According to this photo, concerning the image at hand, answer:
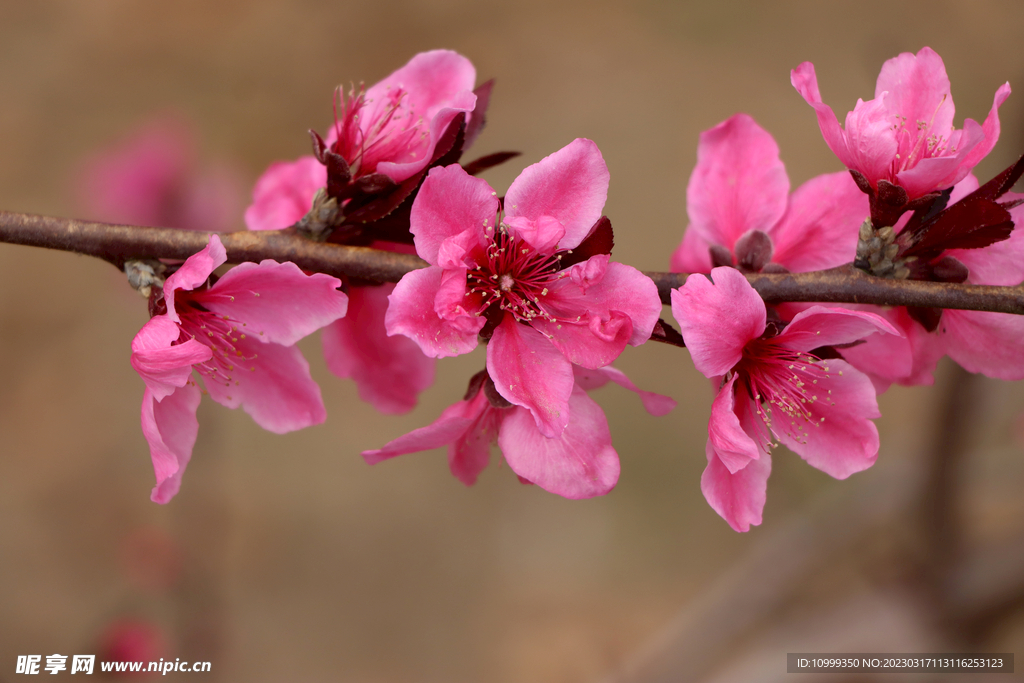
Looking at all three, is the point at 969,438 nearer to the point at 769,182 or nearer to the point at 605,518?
the point at 769,182

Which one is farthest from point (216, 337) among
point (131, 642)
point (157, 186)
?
→ point (157, 186)

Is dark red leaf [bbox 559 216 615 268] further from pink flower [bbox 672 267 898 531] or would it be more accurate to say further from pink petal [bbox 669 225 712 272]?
pink petal [bbox 669 225 712 272]

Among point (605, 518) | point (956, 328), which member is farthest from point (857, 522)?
point (956, 328)

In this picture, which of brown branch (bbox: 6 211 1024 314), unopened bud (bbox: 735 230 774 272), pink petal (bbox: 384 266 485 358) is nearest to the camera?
pink petal (bbox: 384 266 485 358)

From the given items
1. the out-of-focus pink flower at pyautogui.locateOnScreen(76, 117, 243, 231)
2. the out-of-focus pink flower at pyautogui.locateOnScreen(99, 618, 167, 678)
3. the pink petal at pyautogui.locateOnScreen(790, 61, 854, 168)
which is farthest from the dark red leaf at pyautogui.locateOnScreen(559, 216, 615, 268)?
the out-of-focus pink flower at pyautogui.locateOnScreen(76, 117, 243, 231)

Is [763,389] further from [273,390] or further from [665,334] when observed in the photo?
[273,390]

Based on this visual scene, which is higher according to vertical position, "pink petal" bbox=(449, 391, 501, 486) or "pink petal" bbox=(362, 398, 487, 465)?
"pink petal" bbox=(362, 398, 487, 465)

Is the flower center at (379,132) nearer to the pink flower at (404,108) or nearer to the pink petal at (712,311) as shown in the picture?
the pink flower at (404,108)
